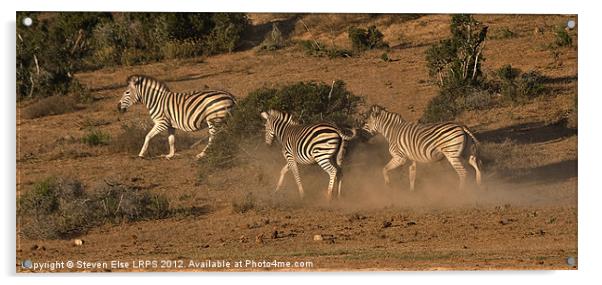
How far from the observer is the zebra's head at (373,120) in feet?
67.8

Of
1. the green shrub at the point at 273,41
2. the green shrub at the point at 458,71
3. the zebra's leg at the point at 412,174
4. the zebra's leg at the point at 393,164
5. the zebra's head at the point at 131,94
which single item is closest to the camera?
the zebra's leg at the point at 412,174

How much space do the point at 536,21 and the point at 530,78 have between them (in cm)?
265

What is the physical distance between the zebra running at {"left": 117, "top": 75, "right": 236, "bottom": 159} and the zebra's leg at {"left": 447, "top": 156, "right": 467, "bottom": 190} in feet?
15.4

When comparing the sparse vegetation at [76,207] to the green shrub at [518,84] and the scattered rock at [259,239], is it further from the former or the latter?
the green shrub at [518,84]

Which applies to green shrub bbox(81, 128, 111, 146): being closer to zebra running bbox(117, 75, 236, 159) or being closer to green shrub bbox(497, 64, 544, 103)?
zebra running bbox(117, 75, 236, 159)

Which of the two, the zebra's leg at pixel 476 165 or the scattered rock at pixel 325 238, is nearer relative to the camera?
the scattered rock at pixel 325 238

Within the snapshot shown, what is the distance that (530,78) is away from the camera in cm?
2402

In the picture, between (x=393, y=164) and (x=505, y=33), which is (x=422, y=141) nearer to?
(x=393, y=164)

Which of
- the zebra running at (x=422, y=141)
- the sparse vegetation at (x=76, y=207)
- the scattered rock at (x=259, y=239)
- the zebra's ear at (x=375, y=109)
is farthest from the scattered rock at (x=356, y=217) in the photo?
the sparse vegetation at (x=76, y=207)

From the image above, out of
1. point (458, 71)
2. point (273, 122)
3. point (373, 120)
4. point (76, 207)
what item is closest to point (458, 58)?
point (458, 71)

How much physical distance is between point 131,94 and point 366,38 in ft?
16.9

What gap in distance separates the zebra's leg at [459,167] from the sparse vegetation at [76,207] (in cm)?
476

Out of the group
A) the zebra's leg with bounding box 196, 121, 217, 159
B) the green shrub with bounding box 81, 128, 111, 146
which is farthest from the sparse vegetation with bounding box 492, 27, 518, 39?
the green shrub with bounding box 81, 128, 111, 146

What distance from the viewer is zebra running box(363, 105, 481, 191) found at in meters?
19.8
